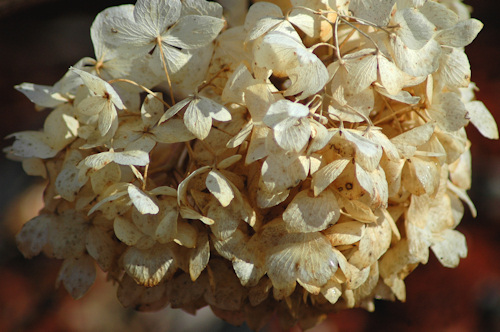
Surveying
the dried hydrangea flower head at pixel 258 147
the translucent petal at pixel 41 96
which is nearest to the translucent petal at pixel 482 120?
the dried hydrangea flower head at pixel 258 147

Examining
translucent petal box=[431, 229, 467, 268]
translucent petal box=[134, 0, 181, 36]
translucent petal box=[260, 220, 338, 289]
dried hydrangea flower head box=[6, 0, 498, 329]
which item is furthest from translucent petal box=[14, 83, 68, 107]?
translucent petal box=[431, 229, 467, 268]

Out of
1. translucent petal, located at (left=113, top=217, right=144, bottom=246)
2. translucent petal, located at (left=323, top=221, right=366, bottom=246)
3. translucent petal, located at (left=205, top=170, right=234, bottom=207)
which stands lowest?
translucent petal, located at (left=113, top=217, right=144, bottom=246)

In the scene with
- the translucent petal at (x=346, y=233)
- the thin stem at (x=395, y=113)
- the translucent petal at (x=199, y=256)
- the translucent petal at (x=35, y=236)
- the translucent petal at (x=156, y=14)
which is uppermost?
the translucent petal at (x=156, y=14)

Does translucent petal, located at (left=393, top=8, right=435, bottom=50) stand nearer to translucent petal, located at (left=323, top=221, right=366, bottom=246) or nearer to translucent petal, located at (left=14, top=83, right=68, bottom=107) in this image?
translucent petal, located at (left=323, top=221, right=366, bottom=246)

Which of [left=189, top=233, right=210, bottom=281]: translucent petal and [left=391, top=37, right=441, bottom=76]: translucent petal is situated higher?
[left=391, top=37, right=441, bottom=76]: translucent petal

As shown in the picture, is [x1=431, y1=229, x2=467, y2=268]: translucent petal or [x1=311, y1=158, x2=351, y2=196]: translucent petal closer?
[x1=311, y1=158, x2=351, y2=196]: translucent petal

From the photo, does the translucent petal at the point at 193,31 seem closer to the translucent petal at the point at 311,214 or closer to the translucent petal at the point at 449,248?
the translucent petal at the point at 311,214

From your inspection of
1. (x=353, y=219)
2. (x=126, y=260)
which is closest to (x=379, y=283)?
Result: (x=353, y=219)

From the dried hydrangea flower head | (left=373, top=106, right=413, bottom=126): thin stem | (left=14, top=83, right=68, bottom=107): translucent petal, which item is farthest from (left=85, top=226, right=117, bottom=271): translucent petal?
(left=373, top=106, right=413, bottom=126): thin stem

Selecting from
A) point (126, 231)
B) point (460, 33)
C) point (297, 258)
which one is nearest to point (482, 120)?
point (460, 33)
